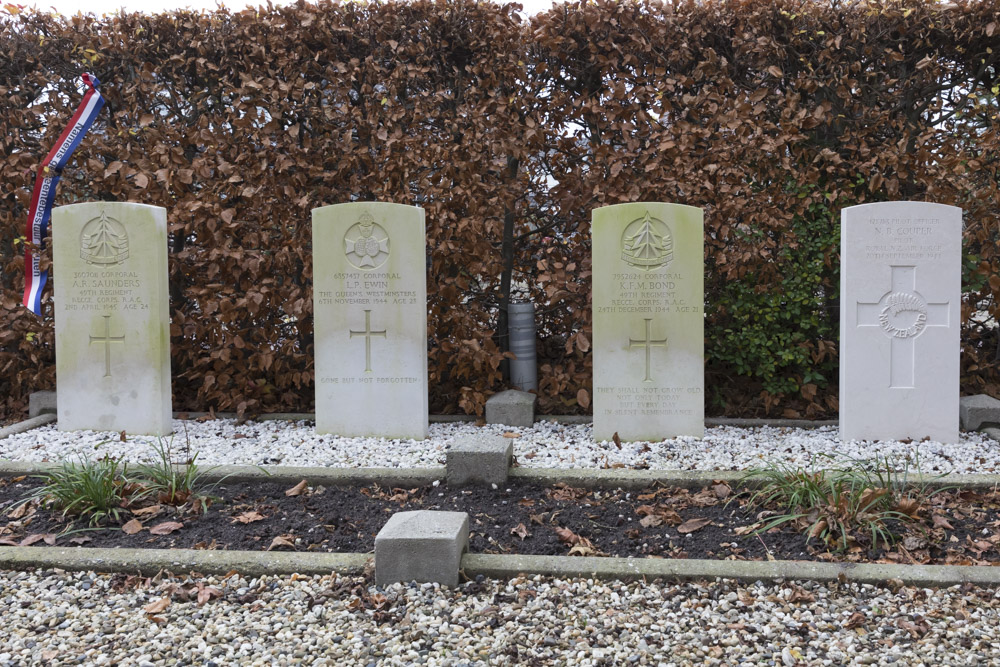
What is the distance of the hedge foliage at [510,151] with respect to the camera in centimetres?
537

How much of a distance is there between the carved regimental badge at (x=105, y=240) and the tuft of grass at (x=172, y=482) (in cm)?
186

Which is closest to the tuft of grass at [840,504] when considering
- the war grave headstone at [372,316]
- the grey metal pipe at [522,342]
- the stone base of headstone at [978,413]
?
the stone base of headstone at [978,413]

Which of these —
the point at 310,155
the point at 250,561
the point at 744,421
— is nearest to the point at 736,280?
the point at 744,421

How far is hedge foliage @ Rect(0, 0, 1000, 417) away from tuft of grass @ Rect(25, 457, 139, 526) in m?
2.10

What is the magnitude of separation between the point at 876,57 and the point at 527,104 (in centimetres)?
244

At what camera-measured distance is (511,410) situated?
5.35m

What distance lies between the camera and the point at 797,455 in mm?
4414

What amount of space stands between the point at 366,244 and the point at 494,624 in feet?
9.99

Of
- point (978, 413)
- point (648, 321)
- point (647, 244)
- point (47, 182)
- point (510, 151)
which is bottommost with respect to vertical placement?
point (978, 413)

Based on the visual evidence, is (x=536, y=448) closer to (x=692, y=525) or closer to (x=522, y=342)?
(x=522, y=342)

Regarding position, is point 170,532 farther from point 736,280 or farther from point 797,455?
point 736,280

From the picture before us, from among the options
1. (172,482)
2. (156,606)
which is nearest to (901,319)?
(172,482)

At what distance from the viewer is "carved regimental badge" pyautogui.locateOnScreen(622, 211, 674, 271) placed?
4.77 m

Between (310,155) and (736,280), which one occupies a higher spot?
(310,155)
